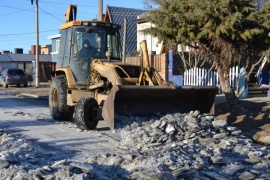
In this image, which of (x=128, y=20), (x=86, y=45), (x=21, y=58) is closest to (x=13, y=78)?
(x=128, y=20)

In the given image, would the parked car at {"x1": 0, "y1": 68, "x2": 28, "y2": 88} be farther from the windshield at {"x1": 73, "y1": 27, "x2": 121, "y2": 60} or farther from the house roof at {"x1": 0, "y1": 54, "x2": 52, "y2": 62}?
the house roof at {"x1": 0, "y1": 54, "x2": 52, "y2": 62}

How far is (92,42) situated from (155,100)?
2.81 m

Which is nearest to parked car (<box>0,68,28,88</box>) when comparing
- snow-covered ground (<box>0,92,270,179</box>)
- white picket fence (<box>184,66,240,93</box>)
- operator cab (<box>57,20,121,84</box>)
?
white picket fence (<box>184,66,240,93</box>)

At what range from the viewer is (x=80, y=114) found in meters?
10.3

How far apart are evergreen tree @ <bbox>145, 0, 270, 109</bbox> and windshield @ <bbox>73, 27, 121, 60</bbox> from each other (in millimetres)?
1739

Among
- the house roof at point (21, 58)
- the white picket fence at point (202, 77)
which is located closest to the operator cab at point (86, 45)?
the white picket fence at point (202, 77)

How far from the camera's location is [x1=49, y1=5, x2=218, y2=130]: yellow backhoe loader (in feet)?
33.2

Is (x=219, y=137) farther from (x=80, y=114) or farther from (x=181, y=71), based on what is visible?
(x=181, y=71)

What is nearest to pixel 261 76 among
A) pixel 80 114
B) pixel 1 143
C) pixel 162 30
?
pixel 162 30

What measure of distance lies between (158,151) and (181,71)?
17.3 m

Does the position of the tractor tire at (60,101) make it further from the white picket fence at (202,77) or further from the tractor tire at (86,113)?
the white picket fence at (202,77)

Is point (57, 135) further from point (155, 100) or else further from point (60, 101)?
point (155, 100)

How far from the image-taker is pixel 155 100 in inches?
416

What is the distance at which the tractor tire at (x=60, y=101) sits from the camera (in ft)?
39.7
